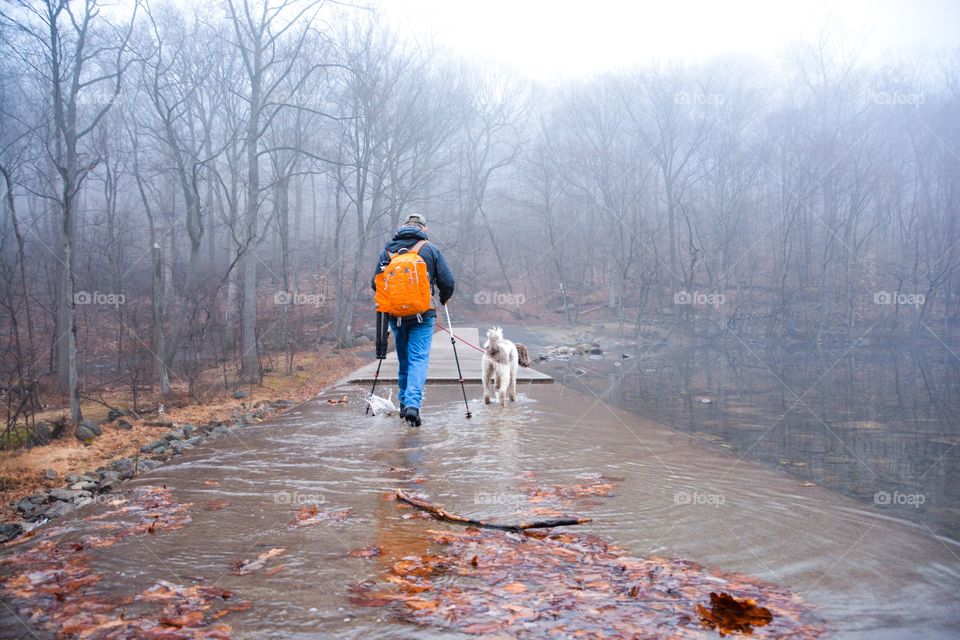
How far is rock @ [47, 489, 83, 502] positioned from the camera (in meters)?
6.67

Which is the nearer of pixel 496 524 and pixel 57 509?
pixel 496 524

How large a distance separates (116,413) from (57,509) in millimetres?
5411

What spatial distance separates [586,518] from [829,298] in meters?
38.2

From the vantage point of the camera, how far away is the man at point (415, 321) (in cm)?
766

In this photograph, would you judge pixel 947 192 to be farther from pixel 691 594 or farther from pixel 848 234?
Answer: pixel 691 594

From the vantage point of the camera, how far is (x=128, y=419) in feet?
36.4

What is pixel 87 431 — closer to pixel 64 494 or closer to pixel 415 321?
pixel 64 494
